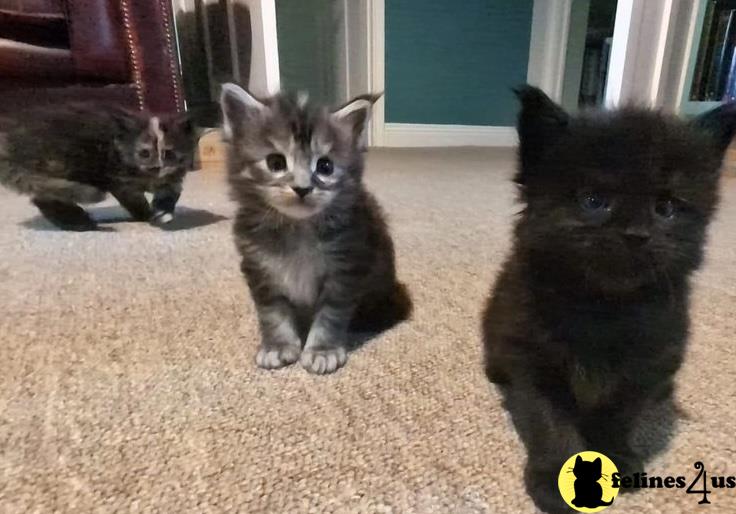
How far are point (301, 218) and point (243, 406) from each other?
286 mm

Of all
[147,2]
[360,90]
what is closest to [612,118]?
[147,2]

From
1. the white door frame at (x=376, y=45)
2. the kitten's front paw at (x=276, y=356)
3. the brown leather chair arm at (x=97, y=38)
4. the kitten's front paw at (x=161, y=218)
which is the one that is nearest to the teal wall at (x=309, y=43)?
the white door frame at (x=376, y=45)

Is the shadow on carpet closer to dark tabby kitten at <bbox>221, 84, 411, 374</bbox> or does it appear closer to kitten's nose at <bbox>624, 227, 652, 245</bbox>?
dark tabby kitten at <bbox>221, 84, 411, 374</bbox>

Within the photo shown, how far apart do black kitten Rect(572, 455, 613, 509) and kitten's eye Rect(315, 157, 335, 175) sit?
0.53 meters

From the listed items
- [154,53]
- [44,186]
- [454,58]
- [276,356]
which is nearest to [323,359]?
[276,356]

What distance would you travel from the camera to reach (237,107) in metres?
0.89

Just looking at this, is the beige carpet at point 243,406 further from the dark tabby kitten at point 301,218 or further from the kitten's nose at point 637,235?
the kitten's nose at point 637,235

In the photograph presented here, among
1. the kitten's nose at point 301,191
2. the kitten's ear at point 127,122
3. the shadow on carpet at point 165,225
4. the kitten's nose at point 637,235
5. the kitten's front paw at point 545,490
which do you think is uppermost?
the kitten's nose at point 637,235

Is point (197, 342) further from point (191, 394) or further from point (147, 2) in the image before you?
point (147, 2)

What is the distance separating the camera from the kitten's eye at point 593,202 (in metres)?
0.56

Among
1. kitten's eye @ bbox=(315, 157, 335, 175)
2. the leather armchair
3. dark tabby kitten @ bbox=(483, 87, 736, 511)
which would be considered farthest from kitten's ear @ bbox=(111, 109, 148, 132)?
dark tabby kitten @ bbox=(483, 87, 736, 511)

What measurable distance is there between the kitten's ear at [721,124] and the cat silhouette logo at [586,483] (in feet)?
1.16

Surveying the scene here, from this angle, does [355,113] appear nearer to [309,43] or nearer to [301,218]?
[301,218]

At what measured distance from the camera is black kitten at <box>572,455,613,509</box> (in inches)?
22.8
